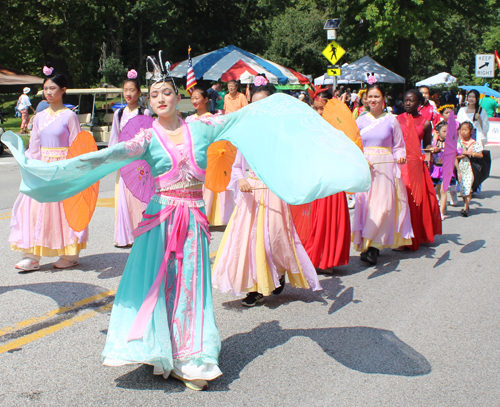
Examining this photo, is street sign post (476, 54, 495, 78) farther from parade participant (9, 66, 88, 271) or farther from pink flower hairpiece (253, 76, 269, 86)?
parade participant (9, 66, 88, 271)

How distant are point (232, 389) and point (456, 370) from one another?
59.8 inches

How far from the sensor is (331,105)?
237 inches

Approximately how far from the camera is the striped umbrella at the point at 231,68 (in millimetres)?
19219

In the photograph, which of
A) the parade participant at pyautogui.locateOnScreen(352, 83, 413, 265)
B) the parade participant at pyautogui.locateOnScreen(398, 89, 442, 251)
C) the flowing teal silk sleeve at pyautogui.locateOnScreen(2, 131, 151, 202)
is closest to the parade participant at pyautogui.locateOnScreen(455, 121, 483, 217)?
the parade participant at pyautogui.locateOnScreen(398, 89, 442, 251)

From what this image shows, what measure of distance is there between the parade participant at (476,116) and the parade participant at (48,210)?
8.03 m

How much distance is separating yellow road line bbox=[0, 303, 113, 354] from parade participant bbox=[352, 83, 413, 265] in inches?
120

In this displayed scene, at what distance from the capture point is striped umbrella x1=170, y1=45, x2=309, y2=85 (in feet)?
63.1

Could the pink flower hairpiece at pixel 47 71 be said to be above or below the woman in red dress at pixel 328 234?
above

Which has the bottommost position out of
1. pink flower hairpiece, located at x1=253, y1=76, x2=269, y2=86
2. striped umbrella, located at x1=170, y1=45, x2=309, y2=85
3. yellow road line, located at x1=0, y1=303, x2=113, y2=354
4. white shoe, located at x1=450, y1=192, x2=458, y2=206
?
yellow road line, located at x1=0, y1=303, x2=113, y2=354

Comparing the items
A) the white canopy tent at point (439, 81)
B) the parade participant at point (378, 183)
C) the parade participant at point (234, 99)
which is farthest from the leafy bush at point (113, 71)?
the parade participant at point (378, 183)

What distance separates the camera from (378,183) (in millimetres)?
6621

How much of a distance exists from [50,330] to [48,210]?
177 cm

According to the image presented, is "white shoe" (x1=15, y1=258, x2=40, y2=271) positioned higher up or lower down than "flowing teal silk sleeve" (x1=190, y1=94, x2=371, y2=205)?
lower down

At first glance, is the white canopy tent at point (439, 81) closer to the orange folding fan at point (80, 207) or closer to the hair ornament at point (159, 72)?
the orange folding fan at point (80, 207)
